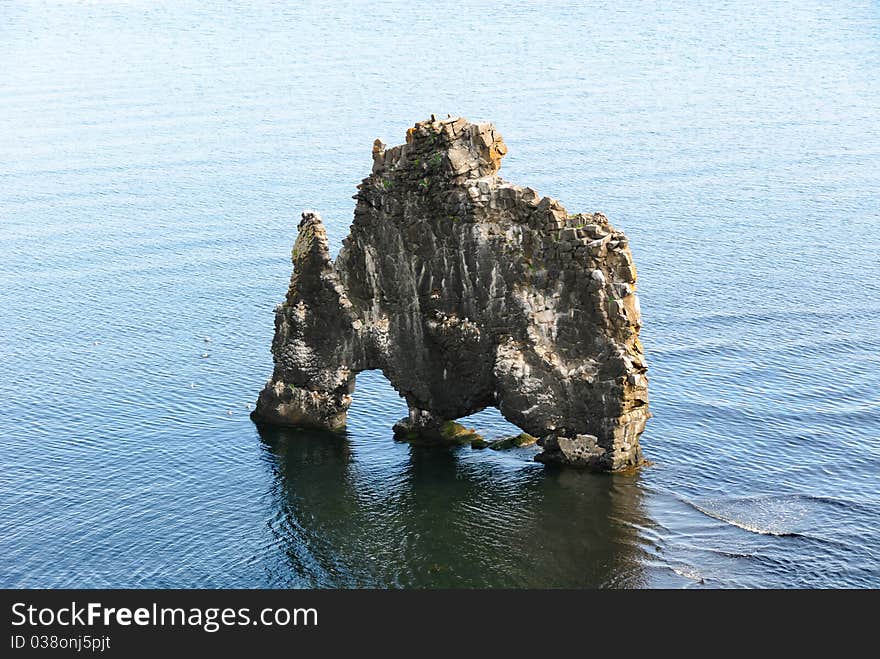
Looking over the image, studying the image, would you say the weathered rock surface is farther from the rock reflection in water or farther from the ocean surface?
the ocean surface

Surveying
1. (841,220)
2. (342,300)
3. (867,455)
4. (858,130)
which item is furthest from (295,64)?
(867,455)

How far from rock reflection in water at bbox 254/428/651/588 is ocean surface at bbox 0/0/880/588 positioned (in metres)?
0.20

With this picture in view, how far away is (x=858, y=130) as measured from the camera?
520 feet

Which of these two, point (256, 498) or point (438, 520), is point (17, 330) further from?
point (438, 520)

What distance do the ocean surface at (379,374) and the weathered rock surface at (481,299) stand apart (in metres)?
4.06

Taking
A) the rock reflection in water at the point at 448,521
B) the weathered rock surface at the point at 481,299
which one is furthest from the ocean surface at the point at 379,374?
the weathered rock surface at the point at 481,299

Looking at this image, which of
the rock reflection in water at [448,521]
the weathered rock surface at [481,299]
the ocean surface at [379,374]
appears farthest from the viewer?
the weathered rock surface at [481,299]

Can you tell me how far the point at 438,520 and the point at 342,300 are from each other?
16957 mm

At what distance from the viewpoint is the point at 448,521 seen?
2704 inches

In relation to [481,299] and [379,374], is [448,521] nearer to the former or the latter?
[481,299]

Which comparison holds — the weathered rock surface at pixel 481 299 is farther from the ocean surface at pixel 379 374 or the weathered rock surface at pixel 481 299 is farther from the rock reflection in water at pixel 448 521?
the ocean surface at pixel 379 374

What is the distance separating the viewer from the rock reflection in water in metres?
62.6

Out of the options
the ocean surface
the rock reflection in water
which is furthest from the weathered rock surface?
the ocean surface

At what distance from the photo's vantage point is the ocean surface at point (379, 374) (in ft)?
215
